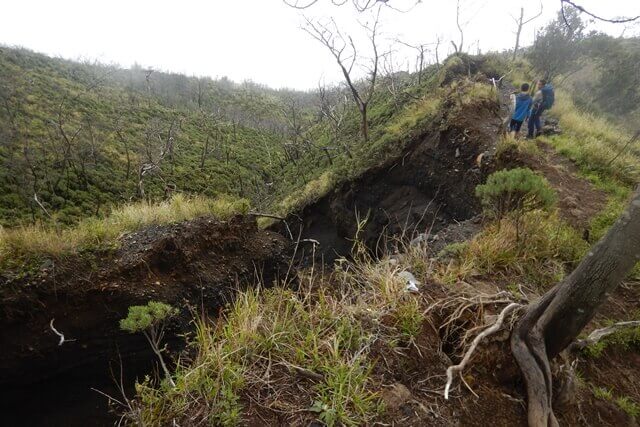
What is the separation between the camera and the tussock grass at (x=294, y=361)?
2.37 metres

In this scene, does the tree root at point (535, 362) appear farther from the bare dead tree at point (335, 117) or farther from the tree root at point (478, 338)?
the bare dead tree at point (335, 117)

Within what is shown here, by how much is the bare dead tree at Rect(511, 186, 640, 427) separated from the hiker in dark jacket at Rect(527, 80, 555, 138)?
784cm

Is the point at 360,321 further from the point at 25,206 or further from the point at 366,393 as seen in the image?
the point at 25,206

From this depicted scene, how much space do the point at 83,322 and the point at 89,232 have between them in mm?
1922

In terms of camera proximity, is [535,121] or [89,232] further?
[535,121]

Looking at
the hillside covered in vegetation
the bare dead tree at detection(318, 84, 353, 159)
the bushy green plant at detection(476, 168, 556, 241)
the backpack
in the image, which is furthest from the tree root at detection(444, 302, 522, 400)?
the bare dead tree at detection(318, 84, 353, 159)

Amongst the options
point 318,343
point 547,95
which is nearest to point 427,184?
point 547,95

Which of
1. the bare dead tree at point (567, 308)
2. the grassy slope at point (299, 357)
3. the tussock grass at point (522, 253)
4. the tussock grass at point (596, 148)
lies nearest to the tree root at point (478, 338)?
the bare dead tree at point (567, 308)

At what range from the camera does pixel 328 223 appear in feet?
44.3

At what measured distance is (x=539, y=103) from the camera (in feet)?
29.5

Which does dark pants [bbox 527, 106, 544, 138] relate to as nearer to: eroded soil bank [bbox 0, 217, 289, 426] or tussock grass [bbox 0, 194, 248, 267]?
eroded soil bank [bbox 0, 217, 289, 426]

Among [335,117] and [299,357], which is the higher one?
[335,117]

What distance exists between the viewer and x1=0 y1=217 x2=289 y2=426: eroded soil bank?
23.0ft

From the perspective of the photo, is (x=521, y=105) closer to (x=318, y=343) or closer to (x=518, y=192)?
(x=518, y=192)
